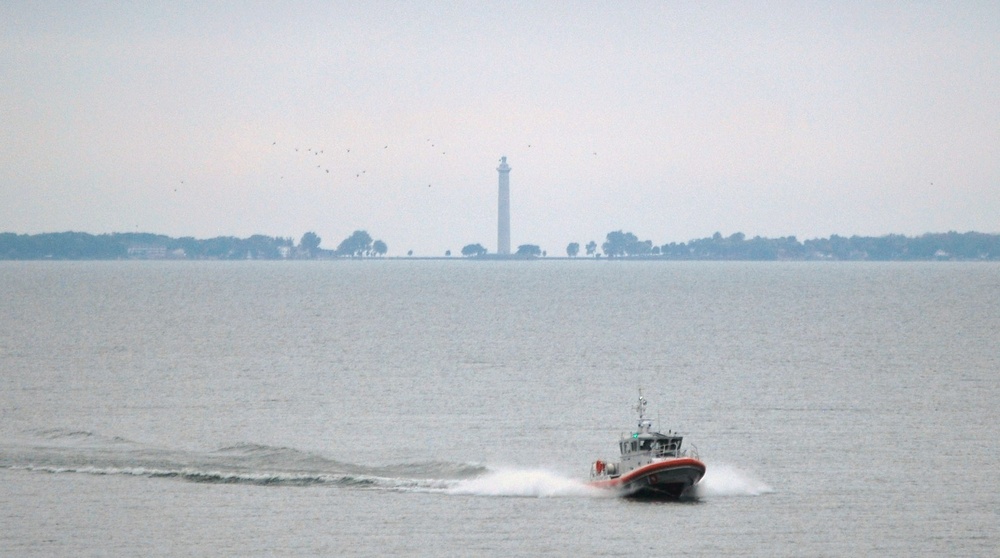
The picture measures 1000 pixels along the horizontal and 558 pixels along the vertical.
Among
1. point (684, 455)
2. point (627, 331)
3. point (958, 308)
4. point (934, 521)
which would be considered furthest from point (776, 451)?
point (958, 308)

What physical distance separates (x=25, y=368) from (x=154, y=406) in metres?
26.8

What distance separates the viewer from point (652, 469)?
59.2 metres

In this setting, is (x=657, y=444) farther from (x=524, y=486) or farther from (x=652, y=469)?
(x=524, y=486)

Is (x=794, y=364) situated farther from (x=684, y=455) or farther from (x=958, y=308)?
(x=958, y=308)

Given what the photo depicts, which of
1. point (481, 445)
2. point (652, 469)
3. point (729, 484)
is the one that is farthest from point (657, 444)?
point (481, 445)

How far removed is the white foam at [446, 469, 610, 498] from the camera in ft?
200

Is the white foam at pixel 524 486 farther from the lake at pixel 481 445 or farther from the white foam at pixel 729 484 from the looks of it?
the white foam at pixel 729 484

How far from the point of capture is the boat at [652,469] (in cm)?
5912

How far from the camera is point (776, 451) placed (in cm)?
6919

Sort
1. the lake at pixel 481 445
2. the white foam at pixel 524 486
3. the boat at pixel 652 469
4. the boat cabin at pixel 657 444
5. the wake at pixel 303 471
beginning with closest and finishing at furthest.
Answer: the lake at pixel 481 445 → the boat at pixel 652 469 → the boat cabin at pixel 657 444 → the white foam at pixel 524 486 → the wake at pixel 303 471

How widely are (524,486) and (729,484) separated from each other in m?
8.97

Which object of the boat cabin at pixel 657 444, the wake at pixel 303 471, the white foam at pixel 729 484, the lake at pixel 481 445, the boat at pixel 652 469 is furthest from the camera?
the wake at pixel 303 471

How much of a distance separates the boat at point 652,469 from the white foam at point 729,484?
3.54 ft

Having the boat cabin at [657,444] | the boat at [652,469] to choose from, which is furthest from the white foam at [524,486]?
the boat cabin at [657,444]
